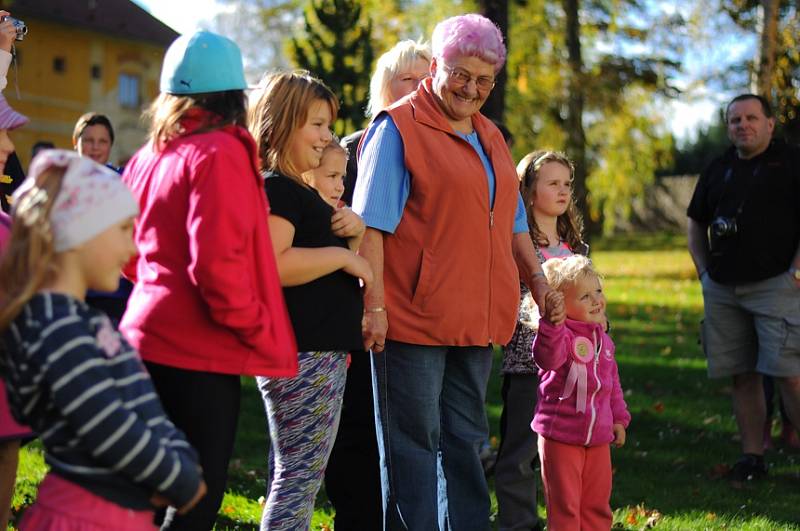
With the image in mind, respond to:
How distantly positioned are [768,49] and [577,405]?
14580mm

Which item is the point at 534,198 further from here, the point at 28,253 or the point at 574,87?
the point at 574,87

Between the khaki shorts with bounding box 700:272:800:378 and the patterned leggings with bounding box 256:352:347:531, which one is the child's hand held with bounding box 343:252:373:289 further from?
the khaki shorts with bounding box 700:272:800:378

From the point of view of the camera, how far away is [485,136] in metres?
4.84

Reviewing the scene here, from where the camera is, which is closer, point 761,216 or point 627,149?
point 761,216

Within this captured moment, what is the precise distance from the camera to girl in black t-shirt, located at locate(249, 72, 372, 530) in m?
4.02

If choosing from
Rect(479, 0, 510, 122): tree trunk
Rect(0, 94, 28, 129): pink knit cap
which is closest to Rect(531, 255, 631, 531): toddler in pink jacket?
Rect(0, 94, 28, 129): pink knit cap

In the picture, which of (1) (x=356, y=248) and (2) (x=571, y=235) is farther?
(2) (x=571, y=235)

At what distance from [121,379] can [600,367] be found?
8.82ft

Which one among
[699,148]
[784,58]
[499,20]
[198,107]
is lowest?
[198,107]

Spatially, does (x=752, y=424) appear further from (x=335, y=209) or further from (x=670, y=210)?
(x=670, y=210)

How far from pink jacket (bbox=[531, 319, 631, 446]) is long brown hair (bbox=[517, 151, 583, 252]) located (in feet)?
2.62

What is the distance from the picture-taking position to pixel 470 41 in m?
4.60

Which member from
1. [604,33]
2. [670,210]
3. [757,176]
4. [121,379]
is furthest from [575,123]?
[670,210]

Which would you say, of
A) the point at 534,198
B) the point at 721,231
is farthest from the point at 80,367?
the point at 721,231
